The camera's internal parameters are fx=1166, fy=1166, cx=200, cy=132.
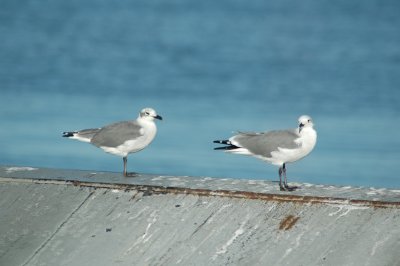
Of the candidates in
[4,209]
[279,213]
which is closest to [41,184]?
[4,209]

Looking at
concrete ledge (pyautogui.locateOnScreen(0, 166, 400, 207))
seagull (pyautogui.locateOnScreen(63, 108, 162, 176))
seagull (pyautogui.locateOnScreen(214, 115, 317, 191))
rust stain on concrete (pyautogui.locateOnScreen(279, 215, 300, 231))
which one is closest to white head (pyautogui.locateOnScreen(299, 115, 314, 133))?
seagull (pyautogui.locateOnScreen(214, 115, 317, 191))

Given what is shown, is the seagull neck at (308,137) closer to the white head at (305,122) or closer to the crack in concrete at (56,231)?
the white head at (305,122)

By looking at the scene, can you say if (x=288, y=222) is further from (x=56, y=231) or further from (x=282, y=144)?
(x=56, y=231)

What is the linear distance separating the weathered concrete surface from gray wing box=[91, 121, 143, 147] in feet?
3.60

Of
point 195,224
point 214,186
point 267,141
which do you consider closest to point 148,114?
point 267,141

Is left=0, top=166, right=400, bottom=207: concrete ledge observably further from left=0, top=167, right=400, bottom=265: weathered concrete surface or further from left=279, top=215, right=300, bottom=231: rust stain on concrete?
left=279, top=215, right=300, bottom=231: rust stain on concrete

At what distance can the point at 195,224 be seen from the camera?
Result: 10250mm

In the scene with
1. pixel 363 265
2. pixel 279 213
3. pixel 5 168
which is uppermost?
pixel 5 168

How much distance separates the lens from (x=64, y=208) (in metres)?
11.2

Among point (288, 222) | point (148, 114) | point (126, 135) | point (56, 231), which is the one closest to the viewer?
point (288, 222)

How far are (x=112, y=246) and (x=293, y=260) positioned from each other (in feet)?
5.71

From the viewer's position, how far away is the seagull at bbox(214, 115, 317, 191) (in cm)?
1152

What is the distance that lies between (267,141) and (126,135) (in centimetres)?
196

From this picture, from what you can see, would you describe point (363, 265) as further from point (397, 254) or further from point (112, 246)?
point (112, 246)
